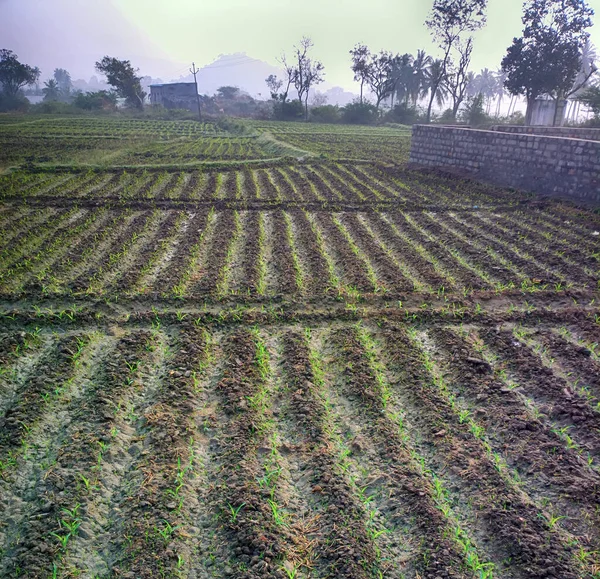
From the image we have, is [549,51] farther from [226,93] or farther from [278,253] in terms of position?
[226,93]

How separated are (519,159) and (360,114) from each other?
3852cm

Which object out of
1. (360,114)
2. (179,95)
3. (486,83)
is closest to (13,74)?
(179,95)

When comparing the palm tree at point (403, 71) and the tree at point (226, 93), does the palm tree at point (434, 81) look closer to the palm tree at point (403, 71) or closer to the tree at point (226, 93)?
the palm tree at point (403, 71)

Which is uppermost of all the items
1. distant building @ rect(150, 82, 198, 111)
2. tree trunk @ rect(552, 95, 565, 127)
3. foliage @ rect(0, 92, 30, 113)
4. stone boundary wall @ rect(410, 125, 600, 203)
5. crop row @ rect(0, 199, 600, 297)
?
distant building @ rect(150, 82, 198, 111)

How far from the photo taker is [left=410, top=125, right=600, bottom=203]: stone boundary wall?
452 inches

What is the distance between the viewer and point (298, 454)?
393 cm

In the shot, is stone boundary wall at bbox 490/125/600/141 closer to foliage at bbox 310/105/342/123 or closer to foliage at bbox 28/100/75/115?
foliage at bbox 310/105/342/123

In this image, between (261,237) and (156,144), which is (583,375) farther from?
(156,144)

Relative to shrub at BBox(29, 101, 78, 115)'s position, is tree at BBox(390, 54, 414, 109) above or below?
above

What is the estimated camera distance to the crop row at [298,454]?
3051mm

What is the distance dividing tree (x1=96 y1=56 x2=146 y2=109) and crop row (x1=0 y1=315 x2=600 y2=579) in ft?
203

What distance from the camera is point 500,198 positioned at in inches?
496

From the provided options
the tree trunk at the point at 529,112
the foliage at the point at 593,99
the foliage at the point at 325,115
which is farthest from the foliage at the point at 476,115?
the foliage at the point at 325,115

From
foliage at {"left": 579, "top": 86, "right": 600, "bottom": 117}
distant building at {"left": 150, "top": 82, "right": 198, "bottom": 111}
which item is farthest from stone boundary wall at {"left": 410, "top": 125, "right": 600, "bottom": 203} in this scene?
distant building at {"left": 150, "top": 82, "right": 198, "bottom": 111}
